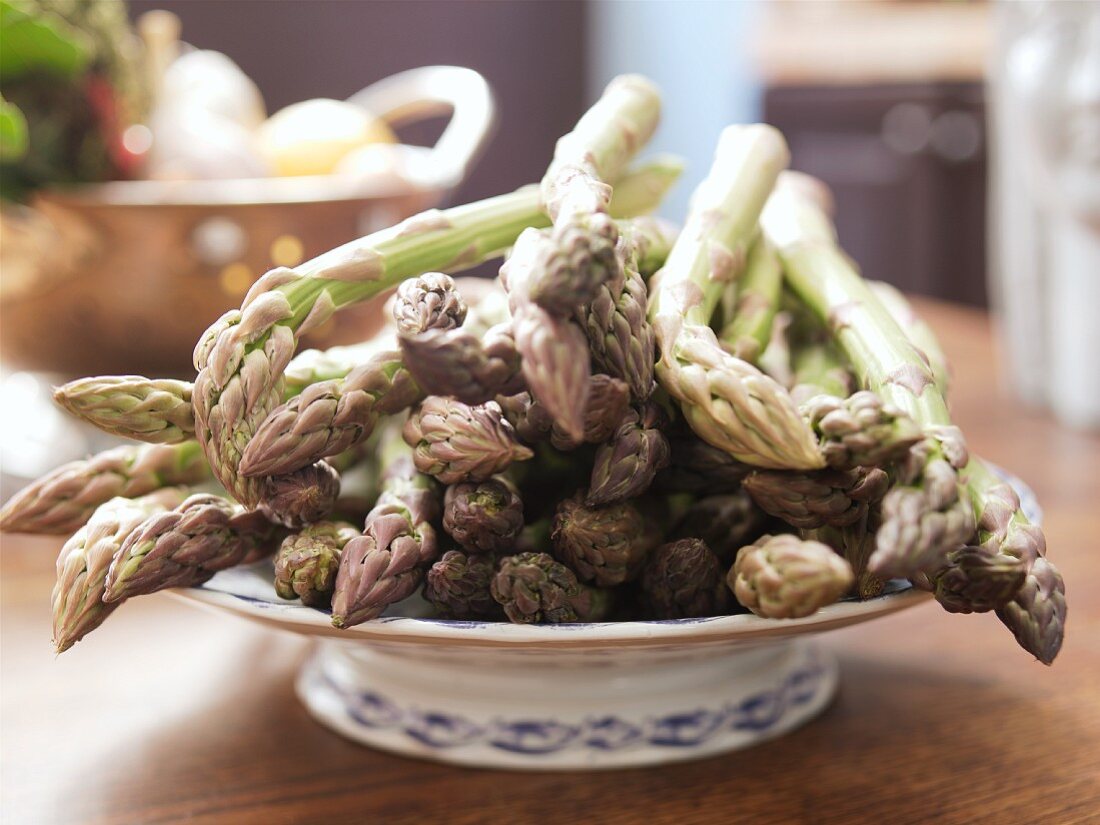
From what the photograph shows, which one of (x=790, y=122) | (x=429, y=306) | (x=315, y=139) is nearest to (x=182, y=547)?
(x=429, y=306)

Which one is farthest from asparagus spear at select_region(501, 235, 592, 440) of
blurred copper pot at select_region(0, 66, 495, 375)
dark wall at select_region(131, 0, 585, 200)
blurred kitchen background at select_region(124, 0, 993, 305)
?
dark wall at select_region(131, 0, 585, 200)

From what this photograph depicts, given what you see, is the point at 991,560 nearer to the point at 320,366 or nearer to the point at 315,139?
the point at 320,366

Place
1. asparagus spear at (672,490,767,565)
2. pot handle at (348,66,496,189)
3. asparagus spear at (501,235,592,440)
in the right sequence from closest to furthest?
1. asparagus spear at (501,235,592,440)
2. asparagus spear at (672,490,767,565)
3. pot handle at (348,66,496,189)

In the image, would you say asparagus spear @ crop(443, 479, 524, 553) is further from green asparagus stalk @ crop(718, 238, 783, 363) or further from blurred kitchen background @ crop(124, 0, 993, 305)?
blurred kitchen background @ crop(124, 0, 993, 305)

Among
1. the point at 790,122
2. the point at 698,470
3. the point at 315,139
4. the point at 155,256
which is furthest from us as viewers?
the point at 790,122

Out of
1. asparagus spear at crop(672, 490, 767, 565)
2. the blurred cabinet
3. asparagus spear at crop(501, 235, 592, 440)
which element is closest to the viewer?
asparagus spear at crop(501, 235, 592, 440)

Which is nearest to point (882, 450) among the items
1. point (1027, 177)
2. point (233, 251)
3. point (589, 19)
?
point (233, 251)
